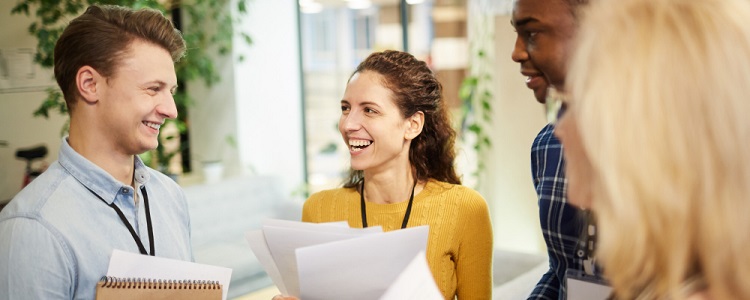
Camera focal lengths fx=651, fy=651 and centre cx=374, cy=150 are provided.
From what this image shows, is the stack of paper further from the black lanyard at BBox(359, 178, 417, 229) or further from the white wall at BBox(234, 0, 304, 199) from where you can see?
the white wall at BBox(234, 0, 304, 199)

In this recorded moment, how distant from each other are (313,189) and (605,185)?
192 inches

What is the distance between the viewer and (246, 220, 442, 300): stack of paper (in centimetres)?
122

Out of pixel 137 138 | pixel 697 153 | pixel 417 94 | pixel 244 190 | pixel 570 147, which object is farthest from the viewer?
pixel 244 190

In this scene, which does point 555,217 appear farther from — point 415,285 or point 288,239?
point 288,239

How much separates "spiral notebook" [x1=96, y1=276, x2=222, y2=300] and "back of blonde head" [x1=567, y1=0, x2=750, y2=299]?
0.81 metres

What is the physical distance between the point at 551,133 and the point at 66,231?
101 cm

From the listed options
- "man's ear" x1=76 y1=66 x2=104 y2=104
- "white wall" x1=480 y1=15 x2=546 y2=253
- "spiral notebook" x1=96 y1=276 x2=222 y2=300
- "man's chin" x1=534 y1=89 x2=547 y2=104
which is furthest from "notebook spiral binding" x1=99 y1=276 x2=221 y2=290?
"white wall" x1=480 y1=15 x2=546 y2=253

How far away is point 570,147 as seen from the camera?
78 centimetres

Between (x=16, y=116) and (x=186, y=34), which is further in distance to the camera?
(x=186, y=34)

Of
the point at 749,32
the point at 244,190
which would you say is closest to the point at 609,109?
the point at 749,32

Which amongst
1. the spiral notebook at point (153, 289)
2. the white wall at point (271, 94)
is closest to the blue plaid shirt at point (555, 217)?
the spiral notebook at point (153, 289)

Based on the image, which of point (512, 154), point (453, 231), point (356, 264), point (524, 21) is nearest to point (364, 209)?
point (453, 231)

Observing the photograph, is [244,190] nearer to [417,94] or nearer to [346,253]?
[417,94]

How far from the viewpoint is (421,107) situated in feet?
6.03
